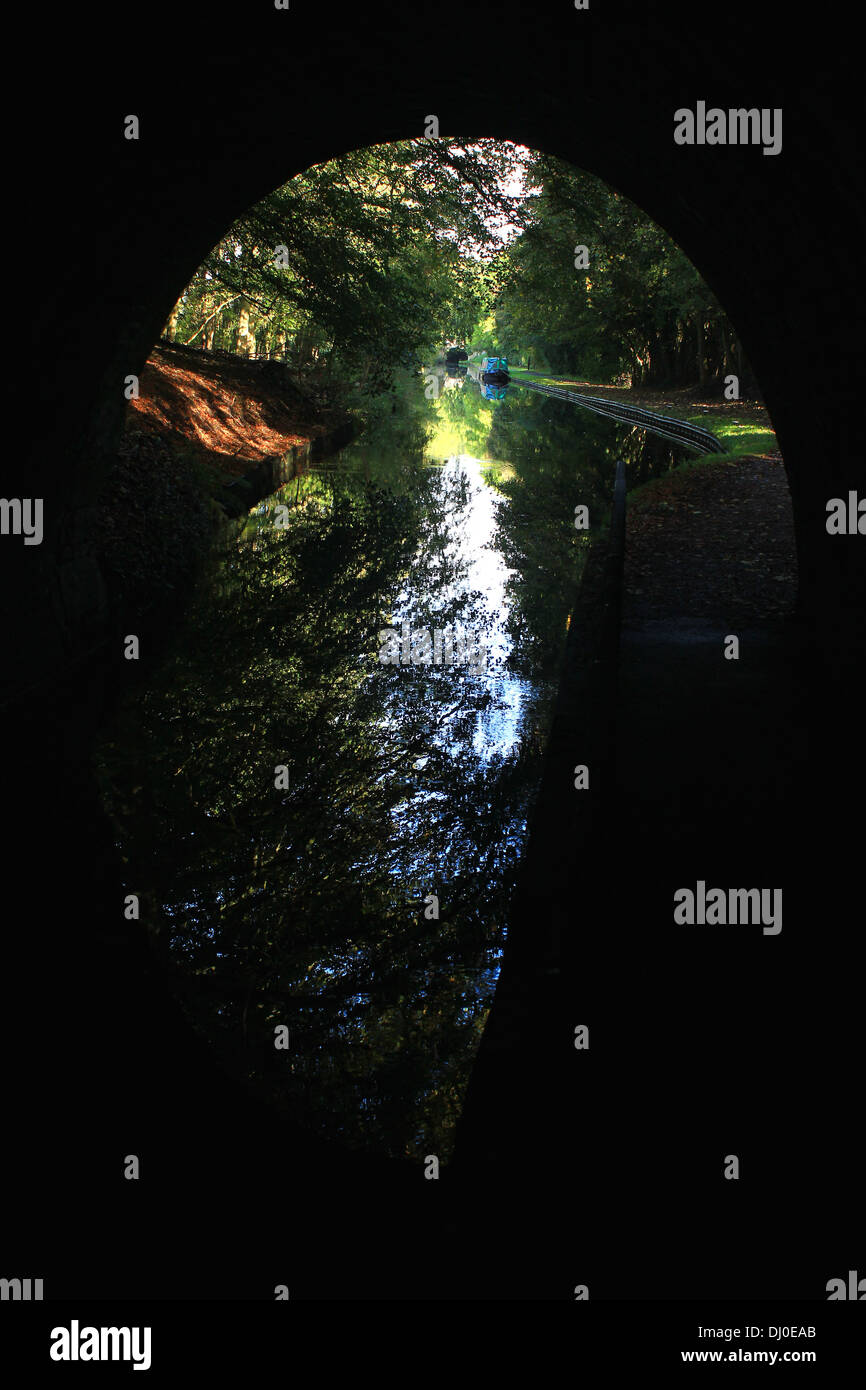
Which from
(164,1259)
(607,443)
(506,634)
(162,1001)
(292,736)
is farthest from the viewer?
(607,443)

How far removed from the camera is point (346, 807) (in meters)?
6.62

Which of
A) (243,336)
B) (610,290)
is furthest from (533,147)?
(610,290)

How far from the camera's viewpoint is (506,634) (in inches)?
415

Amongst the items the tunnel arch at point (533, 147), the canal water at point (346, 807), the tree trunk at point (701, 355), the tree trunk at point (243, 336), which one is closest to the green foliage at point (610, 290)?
the tree trunk at point (701, 355)

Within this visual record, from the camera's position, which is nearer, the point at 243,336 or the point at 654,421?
the point at 654,421

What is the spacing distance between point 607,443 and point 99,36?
27.2m

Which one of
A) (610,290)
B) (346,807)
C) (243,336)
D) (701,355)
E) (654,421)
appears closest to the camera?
(346,807)

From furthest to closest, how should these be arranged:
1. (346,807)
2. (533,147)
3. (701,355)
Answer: (701,355) < (533,147) < (346,807)

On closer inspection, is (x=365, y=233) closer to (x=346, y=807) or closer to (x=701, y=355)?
(x=346, y=807)

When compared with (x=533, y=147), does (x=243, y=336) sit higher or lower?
higher

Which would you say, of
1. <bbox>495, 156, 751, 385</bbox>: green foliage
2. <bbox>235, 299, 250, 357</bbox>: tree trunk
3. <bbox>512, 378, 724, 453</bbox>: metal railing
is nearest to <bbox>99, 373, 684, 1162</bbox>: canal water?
<bbox>495, 156, 751, 385</bbox>: green foliage

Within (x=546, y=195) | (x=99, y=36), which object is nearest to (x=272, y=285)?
(x=546, y=195)
